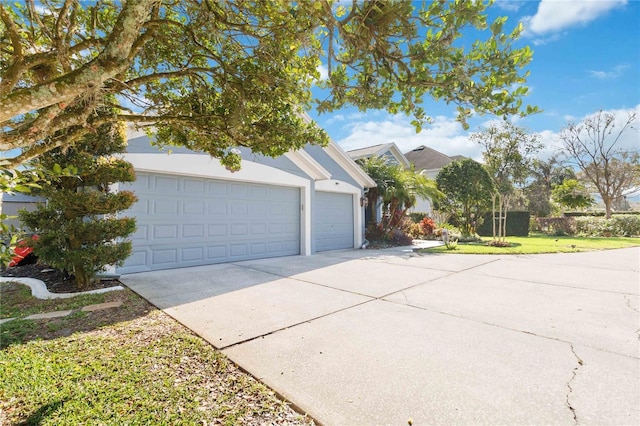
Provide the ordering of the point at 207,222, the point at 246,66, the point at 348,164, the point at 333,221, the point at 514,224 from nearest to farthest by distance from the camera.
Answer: the point at 246,66
the point at 207,222
the point at 333,221
the point at 348,164
the point at 514,224

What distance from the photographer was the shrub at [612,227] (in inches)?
682

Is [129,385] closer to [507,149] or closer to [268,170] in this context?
[268,170]

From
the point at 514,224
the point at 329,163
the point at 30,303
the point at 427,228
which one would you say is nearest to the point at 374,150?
the point at 427,228

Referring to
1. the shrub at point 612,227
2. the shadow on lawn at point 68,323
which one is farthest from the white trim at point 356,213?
the shrub at point 612,227

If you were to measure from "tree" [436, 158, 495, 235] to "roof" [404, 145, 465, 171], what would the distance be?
11.3 m

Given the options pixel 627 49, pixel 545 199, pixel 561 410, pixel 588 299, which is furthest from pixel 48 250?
pixel 545 199

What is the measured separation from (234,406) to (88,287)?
182 inches

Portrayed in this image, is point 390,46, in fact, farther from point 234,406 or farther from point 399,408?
point 234,406

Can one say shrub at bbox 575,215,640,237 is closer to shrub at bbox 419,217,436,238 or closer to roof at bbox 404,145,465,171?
shrub at bbox 419,217,436,238

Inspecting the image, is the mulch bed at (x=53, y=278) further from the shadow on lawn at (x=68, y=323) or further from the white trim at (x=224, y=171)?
the white trim at (x=224, y=171)

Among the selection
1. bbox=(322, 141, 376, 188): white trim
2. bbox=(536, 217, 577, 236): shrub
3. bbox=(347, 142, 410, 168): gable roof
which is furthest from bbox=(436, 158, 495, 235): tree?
bbox=(536, 217, 577, 236): shrub

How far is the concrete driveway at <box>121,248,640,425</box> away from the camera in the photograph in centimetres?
212

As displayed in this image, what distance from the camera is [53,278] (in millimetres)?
5820

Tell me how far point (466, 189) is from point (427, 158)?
14606mm
